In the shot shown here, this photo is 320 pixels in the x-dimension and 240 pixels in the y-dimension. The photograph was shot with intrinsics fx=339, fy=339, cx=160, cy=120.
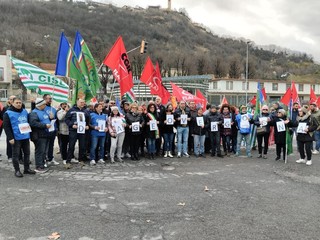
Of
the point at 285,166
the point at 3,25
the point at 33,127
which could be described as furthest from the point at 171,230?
the point at 3,25

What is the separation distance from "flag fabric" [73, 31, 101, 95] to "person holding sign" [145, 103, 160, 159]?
204cm

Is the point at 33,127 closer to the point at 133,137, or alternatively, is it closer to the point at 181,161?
the point at 133,137

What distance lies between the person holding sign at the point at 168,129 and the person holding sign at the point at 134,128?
2.83 ft

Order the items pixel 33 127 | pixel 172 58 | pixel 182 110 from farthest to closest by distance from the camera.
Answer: pixel 172 58, pixel 182 110, pixel 33 127

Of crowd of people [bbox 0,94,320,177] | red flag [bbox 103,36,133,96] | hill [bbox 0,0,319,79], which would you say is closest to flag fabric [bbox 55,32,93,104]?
crowd of people [bbox 0,94,320,177]

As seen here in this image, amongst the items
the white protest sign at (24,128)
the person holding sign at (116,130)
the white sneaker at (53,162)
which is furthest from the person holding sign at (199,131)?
the white protest sign at (24,128)

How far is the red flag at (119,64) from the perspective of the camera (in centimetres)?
1184

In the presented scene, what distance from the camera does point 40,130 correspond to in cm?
913

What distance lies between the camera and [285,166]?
10.3 m

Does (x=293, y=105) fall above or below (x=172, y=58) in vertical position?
below

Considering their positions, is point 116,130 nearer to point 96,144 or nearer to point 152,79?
point 96,144

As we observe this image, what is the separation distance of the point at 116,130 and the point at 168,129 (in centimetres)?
201

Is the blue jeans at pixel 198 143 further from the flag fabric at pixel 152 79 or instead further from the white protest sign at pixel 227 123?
the flag fabric at pixel 152 79

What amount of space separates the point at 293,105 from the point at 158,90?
215 inches
